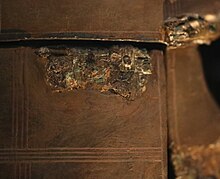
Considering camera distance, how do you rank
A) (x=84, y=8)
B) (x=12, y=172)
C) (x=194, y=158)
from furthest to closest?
(x=194, y=158)
(x=84, y=8)
(x=12, y=172)

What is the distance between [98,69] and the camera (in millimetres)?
1477

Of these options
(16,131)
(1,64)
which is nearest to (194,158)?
(16,131)

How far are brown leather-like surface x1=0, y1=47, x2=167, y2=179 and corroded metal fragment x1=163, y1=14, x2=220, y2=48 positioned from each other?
11.5 inches

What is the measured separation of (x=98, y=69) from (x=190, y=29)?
444mm

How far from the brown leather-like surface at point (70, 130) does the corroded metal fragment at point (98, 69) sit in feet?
0.10

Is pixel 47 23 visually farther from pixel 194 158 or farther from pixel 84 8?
pixel 194 158

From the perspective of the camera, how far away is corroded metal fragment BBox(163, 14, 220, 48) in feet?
5.16

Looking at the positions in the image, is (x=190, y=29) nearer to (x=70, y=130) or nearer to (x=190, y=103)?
(x=190, y=103)

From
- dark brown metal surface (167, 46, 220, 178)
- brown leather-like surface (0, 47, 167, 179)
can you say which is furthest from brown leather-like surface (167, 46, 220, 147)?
brown leather-like surface (0, 47, 167, 179)

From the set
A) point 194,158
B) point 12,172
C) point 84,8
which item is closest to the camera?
point 12,172

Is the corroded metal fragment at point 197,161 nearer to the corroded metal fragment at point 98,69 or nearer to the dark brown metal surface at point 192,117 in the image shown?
the dark brown metal surface at point 192,117

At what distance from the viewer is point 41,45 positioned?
1.47 metres

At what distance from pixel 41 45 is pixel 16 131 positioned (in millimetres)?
330

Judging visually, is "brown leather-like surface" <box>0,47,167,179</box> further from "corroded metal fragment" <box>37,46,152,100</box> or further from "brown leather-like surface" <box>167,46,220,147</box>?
"brown leather-like surface" <box>167,46,220,147</box>
